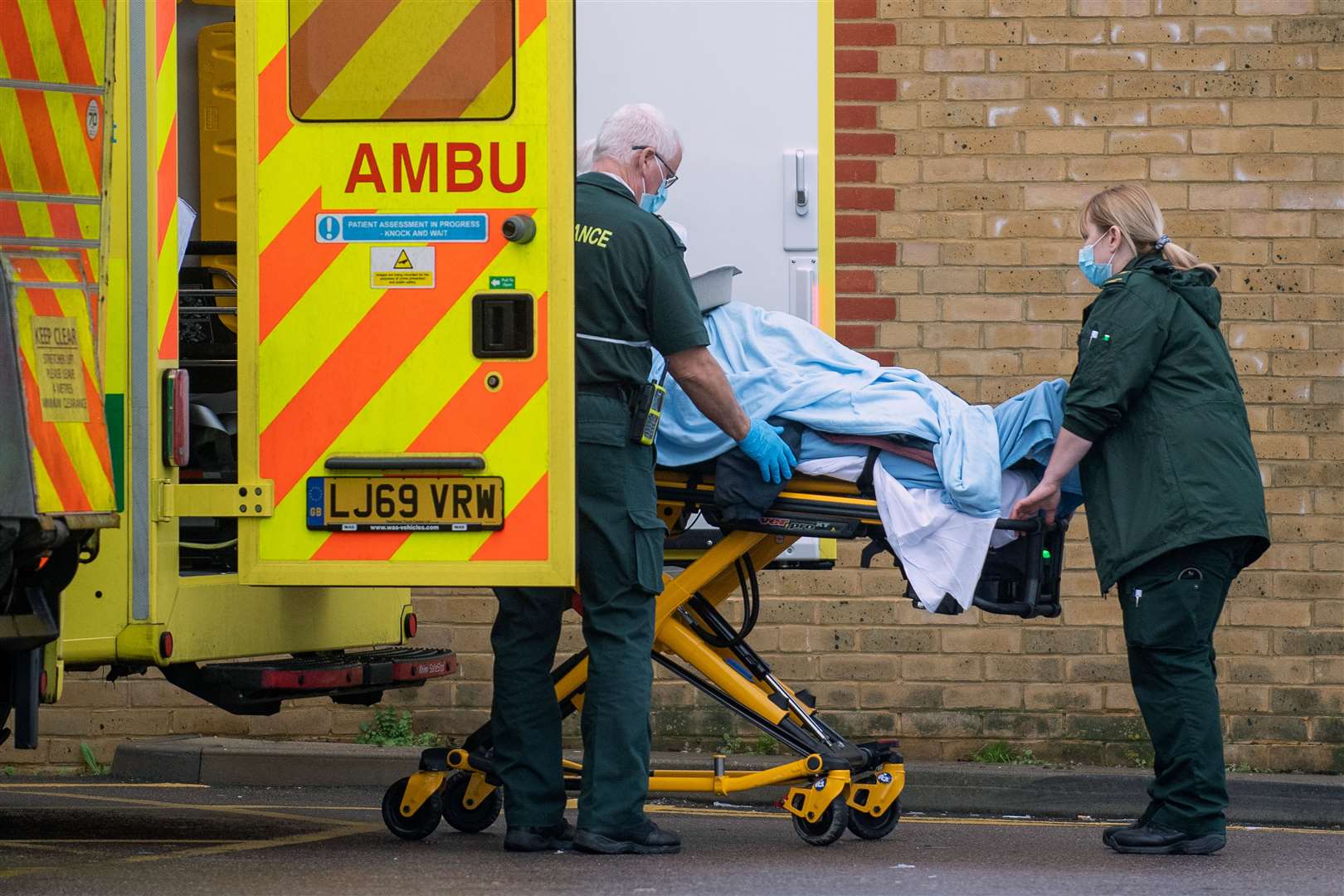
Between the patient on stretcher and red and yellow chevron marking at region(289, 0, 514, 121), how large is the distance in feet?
3.44

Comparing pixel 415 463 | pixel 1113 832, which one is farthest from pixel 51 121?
pixel 1113 832

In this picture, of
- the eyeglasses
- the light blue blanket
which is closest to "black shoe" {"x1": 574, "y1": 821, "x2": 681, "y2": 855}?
the light blue blanket

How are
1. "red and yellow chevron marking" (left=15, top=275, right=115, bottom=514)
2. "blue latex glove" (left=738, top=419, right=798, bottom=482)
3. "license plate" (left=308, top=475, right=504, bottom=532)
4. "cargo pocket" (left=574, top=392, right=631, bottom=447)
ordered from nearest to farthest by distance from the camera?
1. "red and yellow chevron marking" (left=15, top=275, right=115, bottom=514)
2. "license plate" (left=308, top=475, right=504, bottom=532)
3. "cargo pocket" (left=574, top=392, right=631, bottom=447)
4. "blue latex glove" (left=738, top=419, right=798, bottom=482)

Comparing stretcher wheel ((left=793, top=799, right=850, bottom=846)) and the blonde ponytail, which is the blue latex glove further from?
the blonde ponytail

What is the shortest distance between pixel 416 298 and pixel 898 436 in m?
1.36

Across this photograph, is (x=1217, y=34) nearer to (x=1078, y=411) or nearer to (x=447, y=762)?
(x=1078, y=411)

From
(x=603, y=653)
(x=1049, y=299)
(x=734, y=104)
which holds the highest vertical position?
(x=734, y=104)

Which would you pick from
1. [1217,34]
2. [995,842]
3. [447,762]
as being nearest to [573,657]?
[447,762]

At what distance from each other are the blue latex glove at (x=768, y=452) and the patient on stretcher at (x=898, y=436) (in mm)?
91

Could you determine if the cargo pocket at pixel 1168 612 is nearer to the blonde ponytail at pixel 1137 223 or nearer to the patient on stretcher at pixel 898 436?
the patient on stretcher at pixel 898 436

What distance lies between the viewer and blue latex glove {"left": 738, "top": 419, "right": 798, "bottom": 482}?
512 cm

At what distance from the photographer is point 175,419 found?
4.80m

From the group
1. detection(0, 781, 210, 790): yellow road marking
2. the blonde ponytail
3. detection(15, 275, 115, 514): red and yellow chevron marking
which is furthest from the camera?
detection(0, 781, 210, 790): yellow road marking

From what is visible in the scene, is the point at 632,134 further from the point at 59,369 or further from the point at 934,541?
the point at 59,369
